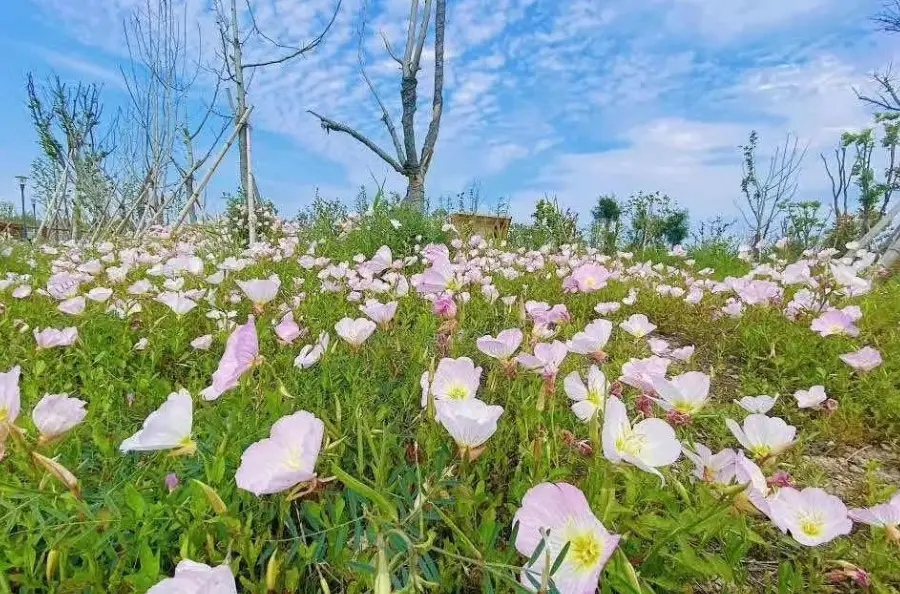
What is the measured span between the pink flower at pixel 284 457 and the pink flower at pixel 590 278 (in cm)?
163

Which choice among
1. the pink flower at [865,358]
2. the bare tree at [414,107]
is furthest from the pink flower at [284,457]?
the bare tree at [414,107]

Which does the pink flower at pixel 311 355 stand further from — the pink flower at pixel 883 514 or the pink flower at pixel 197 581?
the pink flower at pixel 883 514

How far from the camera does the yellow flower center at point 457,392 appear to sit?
1.22 m

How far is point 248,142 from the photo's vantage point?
16.5ft

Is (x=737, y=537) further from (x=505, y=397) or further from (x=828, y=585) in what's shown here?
(x=505, y=397)

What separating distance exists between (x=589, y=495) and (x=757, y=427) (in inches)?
15.8

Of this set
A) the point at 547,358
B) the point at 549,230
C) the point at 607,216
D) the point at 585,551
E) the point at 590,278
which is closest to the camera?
the point at 585,551

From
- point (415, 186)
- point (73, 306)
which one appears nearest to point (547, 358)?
point (73, 306)

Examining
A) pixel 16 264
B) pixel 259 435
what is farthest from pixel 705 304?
pixel 16 264

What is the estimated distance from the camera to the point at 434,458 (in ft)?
3.93

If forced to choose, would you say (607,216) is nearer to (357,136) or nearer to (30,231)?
(357,136)

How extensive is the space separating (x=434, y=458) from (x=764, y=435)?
0.70 meters

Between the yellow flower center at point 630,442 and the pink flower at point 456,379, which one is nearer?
the yellow flower center at point 630,442

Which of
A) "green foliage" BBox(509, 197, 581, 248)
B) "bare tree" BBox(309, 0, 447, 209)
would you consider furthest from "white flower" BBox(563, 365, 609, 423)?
"bare tree" BBox(309, 0, 447, 209)
